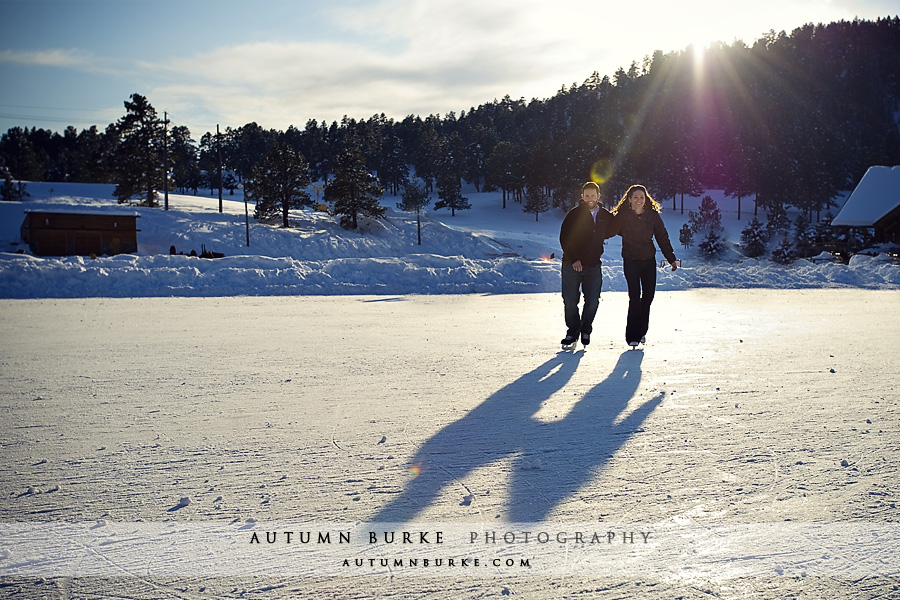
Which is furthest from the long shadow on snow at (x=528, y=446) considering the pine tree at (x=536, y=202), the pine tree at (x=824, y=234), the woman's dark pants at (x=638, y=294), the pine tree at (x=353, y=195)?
the pine tree at (x=536, y=202)

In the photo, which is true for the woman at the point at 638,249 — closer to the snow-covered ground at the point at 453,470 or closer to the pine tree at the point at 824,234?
the snow-covered ground at the point at 453,470

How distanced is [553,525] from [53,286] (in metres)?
16.9

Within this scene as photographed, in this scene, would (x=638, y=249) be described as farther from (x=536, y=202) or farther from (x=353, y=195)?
(x=536, y=202)

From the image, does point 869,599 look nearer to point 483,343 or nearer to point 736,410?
point 736,410

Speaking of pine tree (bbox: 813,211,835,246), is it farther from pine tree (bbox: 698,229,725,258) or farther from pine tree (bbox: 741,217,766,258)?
pine tree (bbox: 698,229,725,258)

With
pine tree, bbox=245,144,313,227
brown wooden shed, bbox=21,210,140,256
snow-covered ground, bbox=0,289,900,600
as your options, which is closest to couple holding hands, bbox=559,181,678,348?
snow-covered ground, bbox=0,289,900,600

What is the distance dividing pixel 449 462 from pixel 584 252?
4543 mm

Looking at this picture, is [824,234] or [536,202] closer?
[824,234]

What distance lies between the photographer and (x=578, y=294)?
734 cm

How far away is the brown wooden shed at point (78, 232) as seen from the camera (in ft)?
132

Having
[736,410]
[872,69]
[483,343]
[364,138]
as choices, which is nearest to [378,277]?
[483,343]

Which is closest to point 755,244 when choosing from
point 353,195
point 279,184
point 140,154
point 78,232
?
point 353,195

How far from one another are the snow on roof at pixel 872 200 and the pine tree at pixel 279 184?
1746 inches

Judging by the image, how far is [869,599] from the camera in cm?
198
